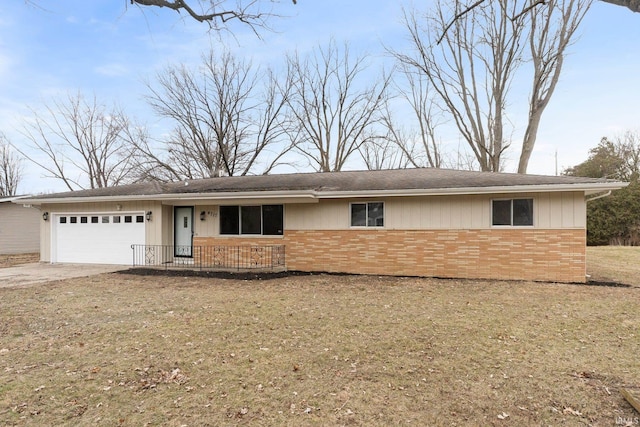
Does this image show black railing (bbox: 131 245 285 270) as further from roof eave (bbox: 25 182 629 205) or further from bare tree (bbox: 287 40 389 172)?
bare tree (bbox: 287 40 389 172)

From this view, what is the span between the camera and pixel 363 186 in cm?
1081

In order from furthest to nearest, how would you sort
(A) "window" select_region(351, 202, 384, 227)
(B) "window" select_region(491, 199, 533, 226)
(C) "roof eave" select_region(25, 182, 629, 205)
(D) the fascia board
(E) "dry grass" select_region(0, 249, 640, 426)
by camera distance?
(A) "window" select_region(351, 202, 384, 227), (D) the fascia board, (B) "window" select_region(491, 199, 533, 226), (C) "roof eave" select_region(25, 182, 629, 205), (E) "dry grass" select_region(0, 249, 640, 426)

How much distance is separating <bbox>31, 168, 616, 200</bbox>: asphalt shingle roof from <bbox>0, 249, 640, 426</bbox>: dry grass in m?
3.18

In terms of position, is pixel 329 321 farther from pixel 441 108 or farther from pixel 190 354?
pixel 441 108

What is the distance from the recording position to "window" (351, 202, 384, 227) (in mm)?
10648

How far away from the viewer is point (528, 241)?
932 centimetres

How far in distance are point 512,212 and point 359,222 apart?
4323mm

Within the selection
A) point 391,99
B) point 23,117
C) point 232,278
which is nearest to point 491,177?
point 232,278

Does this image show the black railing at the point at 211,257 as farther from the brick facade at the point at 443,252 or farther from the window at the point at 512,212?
the window at the point at 512,212

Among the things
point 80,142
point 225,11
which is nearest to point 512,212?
point 225,11

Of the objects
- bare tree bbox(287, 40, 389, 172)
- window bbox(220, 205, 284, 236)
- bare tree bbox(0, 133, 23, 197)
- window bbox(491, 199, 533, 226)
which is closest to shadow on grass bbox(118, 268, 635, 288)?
window bbox(220, 205, 284, 236)

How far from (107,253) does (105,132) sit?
18.6 meters

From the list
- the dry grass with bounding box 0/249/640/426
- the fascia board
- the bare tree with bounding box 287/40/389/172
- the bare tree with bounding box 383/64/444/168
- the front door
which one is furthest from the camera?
the bare tree with bounding box 287/40/389/172

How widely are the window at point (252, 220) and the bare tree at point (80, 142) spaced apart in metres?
18.9
